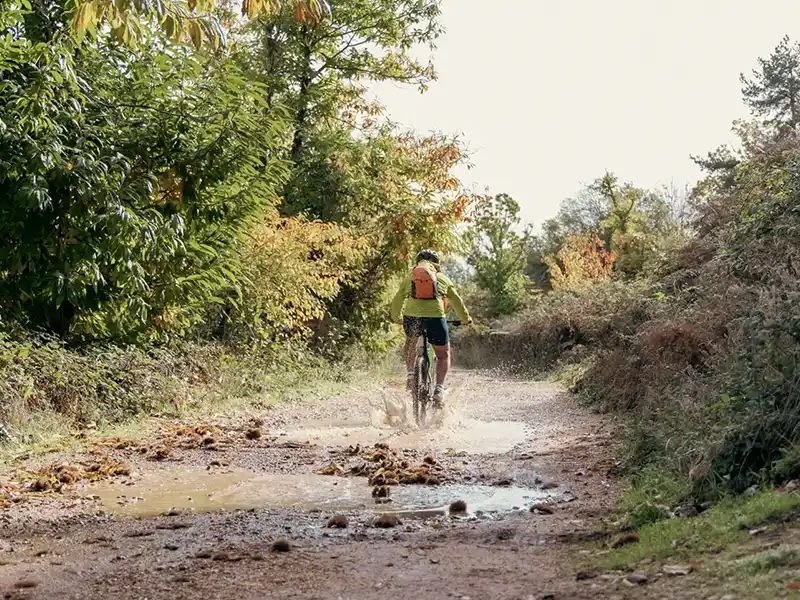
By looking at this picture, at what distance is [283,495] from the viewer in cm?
655

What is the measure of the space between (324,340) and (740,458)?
17859 mm

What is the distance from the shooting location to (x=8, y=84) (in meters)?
9.32

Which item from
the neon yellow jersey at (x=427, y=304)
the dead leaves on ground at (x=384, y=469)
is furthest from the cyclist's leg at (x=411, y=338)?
the dead leaves on ground at (x=384, y=469)

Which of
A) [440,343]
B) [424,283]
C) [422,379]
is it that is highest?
[424,283]

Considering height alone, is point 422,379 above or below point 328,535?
above

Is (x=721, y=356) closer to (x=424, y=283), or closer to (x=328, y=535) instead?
(x=328, y=535)

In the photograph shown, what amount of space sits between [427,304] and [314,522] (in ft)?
18.5

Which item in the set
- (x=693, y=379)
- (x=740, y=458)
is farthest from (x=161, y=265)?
(x=740, y=458)

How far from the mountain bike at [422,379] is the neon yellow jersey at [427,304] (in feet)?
1.01

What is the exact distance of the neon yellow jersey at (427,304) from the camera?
10953 millimetres

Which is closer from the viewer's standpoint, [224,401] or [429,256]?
[429,256]

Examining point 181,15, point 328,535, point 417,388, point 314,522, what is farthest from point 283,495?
point 417,388

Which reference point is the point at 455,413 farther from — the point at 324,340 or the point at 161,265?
the point at 324,340

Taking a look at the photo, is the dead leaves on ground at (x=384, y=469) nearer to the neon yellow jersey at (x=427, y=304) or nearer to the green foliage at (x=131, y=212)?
the neon yellow jersey at (x=427, y=304)
